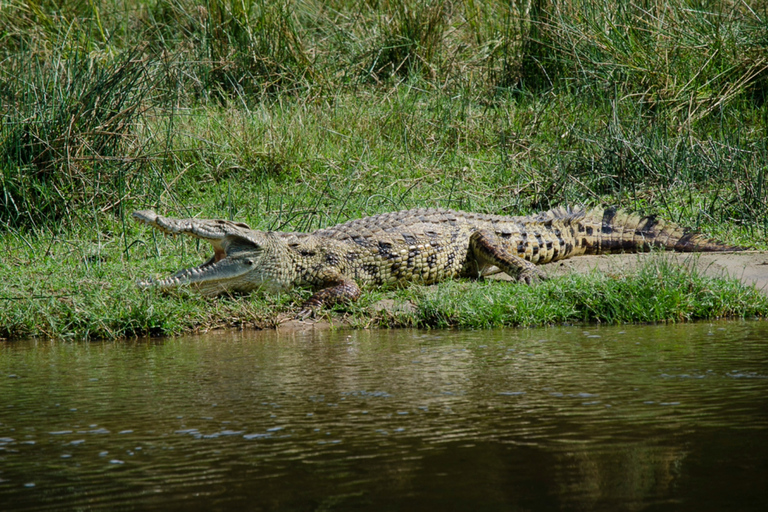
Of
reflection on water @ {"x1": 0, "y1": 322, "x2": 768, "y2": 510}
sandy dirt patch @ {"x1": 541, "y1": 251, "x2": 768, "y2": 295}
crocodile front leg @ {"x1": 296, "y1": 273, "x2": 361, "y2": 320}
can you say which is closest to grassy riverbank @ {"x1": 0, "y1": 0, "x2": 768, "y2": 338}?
crocodile front leg @ {"x1": 296, "y1": 273, "x2": 361, "y2": 320}

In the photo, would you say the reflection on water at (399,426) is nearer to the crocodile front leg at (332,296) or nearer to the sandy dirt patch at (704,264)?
the crocodile front leg at (332,296)

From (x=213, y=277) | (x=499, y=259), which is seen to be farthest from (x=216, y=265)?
(x=499, y=259)

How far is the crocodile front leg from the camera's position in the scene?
19.7 feet

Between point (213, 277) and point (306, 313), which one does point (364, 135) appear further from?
point (306, 313)

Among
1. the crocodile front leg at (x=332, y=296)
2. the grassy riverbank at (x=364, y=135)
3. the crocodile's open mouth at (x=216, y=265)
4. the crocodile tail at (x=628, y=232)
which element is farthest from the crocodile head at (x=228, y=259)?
the crocodile tail at (x=628, y=232)

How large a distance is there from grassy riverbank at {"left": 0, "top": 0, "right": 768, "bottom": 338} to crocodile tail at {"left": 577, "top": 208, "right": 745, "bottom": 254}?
39 cm

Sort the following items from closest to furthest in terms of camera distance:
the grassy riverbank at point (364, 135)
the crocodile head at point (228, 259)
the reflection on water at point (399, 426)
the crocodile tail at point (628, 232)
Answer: the reflection on water at point (399, 426) < the grassy riverbank at point (364, 135) < the crocodile head at point (228, 259) < the crocodile tail at point (628, 232)

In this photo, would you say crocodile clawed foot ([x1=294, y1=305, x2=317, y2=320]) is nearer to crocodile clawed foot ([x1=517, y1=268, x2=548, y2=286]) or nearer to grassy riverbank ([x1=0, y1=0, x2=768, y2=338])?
grassy riverbank ([x1=0, y1=0, x2=768, y2=338])

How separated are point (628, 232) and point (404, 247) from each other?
1910mm

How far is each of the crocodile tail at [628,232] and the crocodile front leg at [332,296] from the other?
2.14m

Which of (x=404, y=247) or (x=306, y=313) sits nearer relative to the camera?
(x=306, y=313)

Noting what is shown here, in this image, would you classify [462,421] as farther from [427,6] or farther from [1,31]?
[1,31]

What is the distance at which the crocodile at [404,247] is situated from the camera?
622cm

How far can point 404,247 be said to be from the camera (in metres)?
6.66
